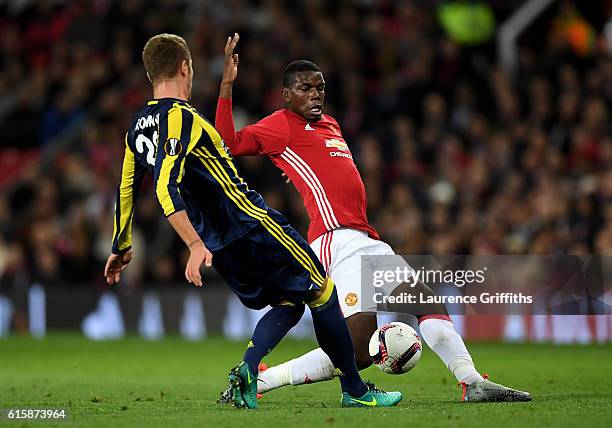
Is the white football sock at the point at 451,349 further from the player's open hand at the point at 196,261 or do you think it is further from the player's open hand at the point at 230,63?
the player's open hand at the point at 230,63

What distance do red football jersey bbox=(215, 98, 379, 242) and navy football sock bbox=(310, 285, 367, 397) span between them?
93cm

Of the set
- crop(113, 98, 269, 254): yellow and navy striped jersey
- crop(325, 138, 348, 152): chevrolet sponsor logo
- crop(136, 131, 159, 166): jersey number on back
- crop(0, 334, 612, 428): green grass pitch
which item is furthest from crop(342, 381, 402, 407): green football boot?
crop(136, 131, 159, 166): jersey number on back

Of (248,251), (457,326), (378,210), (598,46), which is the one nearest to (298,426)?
(248,251)

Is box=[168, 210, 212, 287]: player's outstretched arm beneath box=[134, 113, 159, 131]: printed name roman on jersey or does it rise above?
beneath

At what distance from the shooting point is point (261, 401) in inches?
336

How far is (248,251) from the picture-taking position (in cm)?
734

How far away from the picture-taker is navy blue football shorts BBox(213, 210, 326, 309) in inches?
289

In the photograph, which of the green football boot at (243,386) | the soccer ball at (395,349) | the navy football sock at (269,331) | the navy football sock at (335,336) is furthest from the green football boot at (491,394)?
the green football boot at (243,386)

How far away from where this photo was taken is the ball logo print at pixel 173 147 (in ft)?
23.2

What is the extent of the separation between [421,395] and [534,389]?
94cm

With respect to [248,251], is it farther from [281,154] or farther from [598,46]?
[598,46]

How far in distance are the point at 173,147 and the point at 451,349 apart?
2.32 meters

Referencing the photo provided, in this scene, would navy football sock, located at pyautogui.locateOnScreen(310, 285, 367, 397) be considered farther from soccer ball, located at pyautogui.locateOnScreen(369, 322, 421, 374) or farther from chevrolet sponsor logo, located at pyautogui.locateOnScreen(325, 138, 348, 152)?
chevrolet sponsor logo, located at pyautogui.locateOnScreen(325, 138, 348, 152)

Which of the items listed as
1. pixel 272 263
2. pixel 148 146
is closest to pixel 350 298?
pixel 272 263
